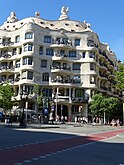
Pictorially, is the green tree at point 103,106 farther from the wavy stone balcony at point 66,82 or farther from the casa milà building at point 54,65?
the wavy stone balcony at point 66,82

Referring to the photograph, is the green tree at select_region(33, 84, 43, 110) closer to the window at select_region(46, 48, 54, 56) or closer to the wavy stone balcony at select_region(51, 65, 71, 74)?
the wavy stone balcony at select_region(51, 65, 71, 74)

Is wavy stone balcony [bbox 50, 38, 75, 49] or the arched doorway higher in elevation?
wavy stone balcony [bbox 50, 38, 75, 49]

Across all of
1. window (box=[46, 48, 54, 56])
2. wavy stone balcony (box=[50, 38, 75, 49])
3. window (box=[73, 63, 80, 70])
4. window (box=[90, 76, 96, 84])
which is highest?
wavy stone balcony (box=[50, 38, 75, 49])

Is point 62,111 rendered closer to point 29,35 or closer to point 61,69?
point 61,69

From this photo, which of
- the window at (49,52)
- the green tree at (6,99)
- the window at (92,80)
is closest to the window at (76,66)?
the window at (92,80)

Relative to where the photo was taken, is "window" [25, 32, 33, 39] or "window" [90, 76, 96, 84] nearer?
"window" [25, 32, 33, 39]

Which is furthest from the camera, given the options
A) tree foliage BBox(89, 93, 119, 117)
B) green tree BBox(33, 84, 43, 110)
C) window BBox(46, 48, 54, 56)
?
window BBox(46, 48, 54, 56)

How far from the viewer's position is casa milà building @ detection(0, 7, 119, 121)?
6444 cm

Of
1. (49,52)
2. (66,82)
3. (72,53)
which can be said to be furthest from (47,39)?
(66,82)

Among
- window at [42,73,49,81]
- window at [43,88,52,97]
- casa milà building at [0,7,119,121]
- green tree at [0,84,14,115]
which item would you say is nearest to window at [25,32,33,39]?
casa milà building at [0,7,119,121]

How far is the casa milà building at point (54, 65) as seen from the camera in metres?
64.4

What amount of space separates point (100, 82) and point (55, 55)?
14.5m

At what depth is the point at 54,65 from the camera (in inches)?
2633

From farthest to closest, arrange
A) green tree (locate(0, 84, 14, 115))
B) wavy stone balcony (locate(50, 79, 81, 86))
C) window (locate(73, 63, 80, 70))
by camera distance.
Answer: window (locate(73, 63, 80, 70))
wavy stone balcony (locate(50, 79, 81, 86))
green tree (locate(0, 84, 14, 115))
